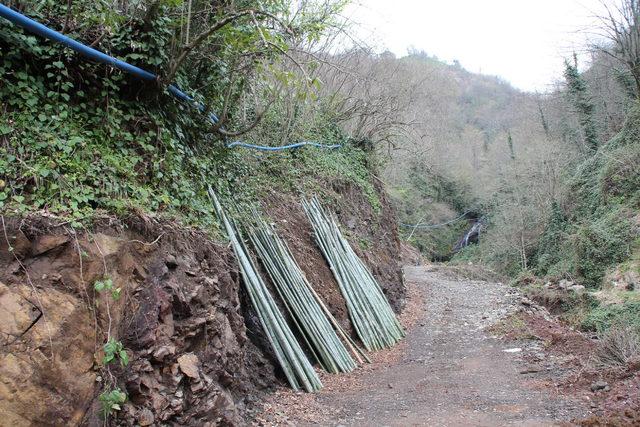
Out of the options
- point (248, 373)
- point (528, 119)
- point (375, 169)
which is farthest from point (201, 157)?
point (528, 119)

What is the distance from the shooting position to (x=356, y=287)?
7.29 metres

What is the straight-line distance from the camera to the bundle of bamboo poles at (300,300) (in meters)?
5.31

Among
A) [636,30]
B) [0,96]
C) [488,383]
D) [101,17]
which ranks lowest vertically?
[488,383]

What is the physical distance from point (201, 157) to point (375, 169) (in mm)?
8471

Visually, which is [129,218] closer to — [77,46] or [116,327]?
[116,327]

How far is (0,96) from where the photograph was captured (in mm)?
2967

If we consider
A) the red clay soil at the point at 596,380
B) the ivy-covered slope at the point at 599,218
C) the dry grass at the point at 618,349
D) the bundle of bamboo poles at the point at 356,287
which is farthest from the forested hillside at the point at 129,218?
the ivy-covered slope at the point at 599,218

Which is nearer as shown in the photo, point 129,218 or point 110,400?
point 110,400

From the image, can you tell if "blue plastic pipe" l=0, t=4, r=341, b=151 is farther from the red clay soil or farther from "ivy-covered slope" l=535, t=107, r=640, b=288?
"ivy-covered slope" l=535, t=107, r=640, b=288

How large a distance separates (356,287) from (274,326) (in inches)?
110

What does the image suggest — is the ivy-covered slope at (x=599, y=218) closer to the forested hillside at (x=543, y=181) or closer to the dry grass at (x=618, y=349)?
the forested hillside at (x=543, y=181)

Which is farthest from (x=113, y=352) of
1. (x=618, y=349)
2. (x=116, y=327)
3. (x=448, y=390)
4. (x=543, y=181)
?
(x=543, y=181)

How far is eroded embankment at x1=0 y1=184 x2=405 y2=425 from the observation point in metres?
2.34

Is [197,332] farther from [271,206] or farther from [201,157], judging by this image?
[271,206]
